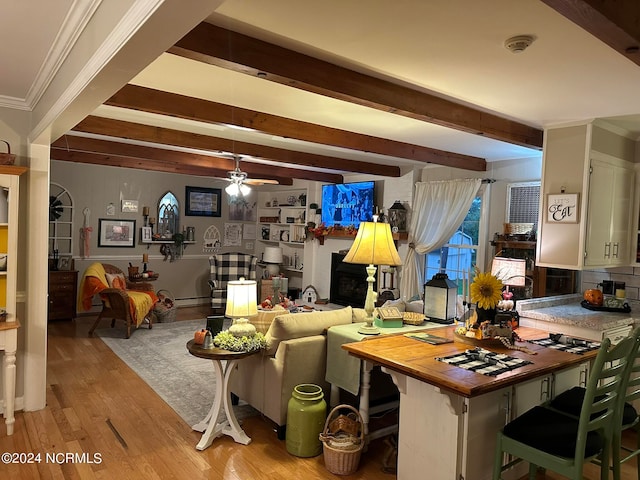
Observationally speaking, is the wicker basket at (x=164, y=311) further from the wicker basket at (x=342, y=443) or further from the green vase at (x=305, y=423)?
the wicker basket at (x=342, y=443)

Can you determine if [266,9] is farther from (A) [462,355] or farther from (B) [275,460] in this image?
(B) [275,460]

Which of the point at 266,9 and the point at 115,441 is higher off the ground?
the point at 266,9

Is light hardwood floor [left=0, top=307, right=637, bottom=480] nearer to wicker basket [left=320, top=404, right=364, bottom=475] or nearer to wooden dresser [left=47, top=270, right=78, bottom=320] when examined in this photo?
wicker basket [left=320, top=404, right=364, bottom=475]

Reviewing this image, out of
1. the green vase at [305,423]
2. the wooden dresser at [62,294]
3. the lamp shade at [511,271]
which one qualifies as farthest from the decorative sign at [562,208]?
the wooden dresser at [62,294]

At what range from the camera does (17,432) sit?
10.7 ft

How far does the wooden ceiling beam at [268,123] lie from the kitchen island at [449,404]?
2006 mm

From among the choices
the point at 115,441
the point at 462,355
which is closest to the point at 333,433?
the point at 462,355

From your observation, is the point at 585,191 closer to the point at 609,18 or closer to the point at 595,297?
the point at 595,297

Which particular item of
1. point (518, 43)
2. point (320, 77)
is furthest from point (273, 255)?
point (518, 43)

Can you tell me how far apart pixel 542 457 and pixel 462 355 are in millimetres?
637

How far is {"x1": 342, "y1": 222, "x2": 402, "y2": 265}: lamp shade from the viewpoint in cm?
310

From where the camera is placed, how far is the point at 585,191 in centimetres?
347

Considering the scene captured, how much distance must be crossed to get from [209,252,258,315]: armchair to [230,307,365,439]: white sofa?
166 inches

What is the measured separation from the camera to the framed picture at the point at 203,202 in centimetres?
836
